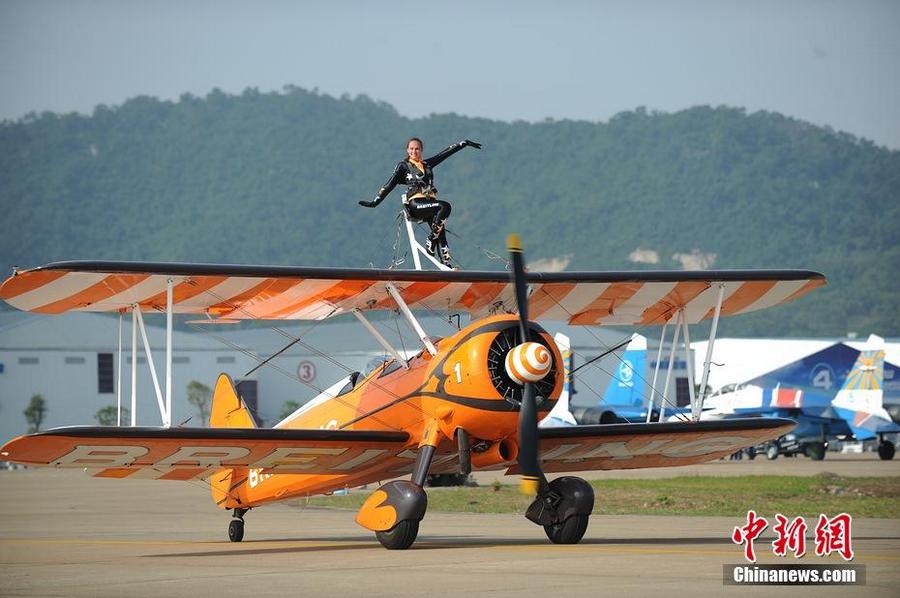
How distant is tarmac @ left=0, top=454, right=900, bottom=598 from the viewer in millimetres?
10070

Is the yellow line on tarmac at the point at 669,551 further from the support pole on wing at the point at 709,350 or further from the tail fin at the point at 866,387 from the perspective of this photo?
the tail fin at the point at 866,387

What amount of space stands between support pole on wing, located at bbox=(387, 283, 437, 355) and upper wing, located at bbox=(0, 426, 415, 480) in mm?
1009

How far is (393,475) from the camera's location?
51.9ft

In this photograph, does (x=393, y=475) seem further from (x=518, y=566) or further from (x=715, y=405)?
(x=715, y=405)

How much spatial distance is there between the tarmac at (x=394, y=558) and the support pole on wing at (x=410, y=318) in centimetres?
224

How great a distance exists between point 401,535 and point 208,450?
236 centimetres

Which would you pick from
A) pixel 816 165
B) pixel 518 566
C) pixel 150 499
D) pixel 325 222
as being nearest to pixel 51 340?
pixel 150 499

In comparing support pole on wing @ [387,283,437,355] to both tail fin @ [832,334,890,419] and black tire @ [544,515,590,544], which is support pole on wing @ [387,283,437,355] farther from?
tail fin @ [832,334,890,419]

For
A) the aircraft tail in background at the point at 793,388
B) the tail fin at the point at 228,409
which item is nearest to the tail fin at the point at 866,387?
the aircraft tail in background at the point at 793,388

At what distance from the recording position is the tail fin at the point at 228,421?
1762cm

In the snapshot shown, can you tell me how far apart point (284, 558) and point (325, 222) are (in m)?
166

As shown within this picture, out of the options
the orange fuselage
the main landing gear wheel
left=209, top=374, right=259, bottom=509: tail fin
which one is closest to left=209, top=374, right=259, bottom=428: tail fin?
left=209, top=374, right=259, bottom=509: tail fin

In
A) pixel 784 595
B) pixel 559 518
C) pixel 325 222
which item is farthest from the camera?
pixel 325 222

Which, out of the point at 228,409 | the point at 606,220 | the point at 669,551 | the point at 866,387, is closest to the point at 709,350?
the point at 669,551
